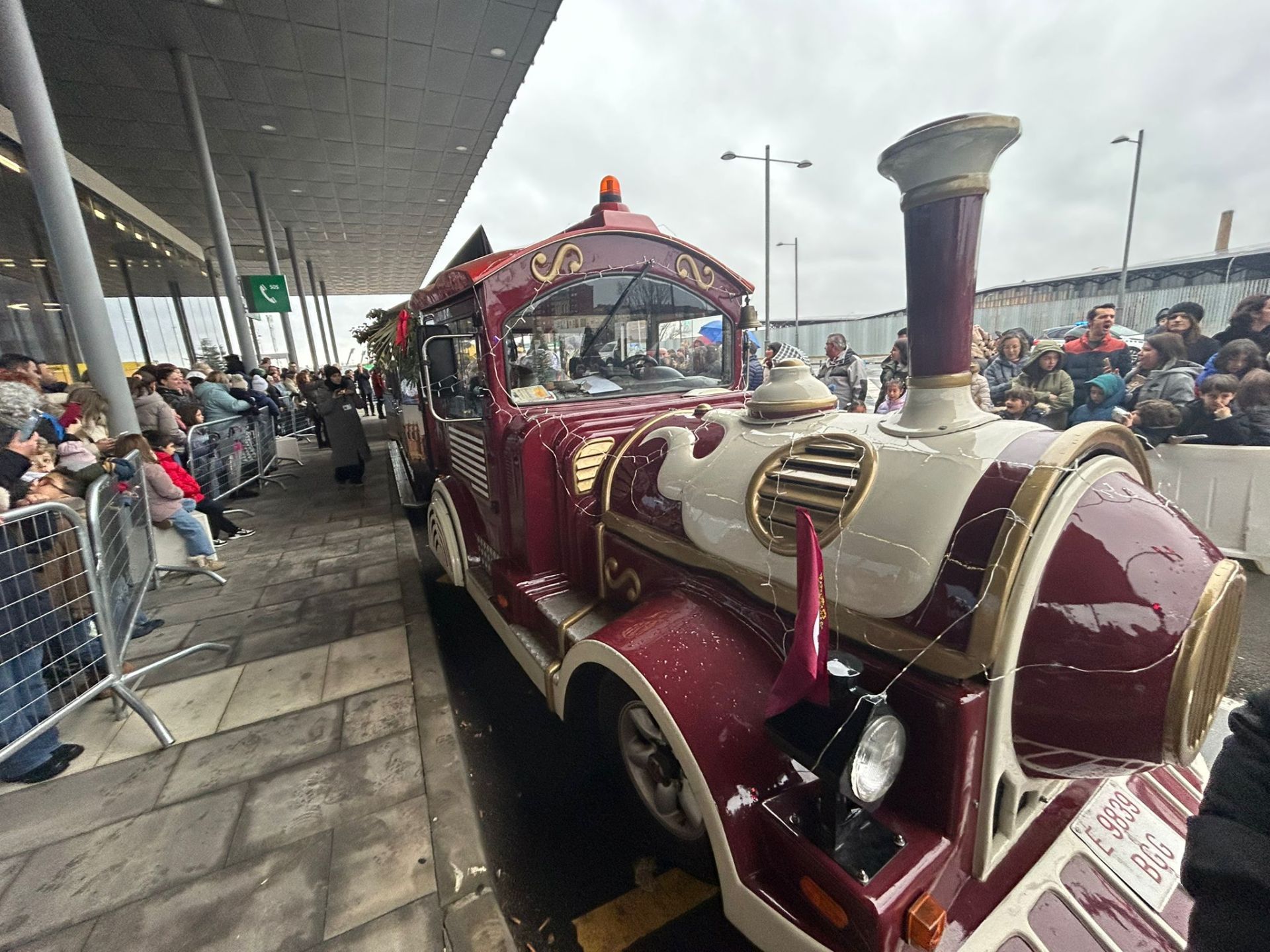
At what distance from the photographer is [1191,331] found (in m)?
4.71

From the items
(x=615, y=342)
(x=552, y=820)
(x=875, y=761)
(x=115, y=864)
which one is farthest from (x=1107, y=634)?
(x=115, y=864)

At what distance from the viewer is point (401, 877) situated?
75.3 inches

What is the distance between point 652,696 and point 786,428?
935 mm

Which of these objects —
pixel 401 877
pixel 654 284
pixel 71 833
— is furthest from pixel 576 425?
pixel 71 833

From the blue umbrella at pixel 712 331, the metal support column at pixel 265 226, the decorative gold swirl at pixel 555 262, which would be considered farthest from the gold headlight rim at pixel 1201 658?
the metal support column at pixel 265 226

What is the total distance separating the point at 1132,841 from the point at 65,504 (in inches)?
181

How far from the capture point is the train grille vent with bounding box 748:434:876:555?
1388 mm

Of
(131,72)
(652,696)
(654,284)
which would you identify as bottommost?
(652,696)

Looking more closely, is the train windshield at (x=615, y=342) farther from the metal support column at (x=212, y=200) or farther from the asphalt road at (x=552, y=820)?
the metal support column at (x=212, y=200)

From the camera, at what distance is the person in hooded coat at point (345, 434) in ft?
25.5

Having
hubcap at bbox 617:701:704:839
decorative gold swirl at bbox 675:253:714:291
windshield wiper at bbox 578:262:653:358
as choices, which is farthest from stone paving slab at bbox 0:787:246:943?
decorative gold swirl at bbox 675:253:714:291

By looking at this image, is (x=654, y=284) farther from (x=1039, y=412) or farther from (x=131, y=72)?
(x=131, y=72)

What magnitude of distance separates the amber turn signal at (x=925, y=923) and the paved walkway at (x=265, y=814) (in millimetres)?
1277

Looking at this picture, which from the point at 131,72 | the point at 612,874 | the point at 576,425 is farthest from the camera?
the point at 131,72
